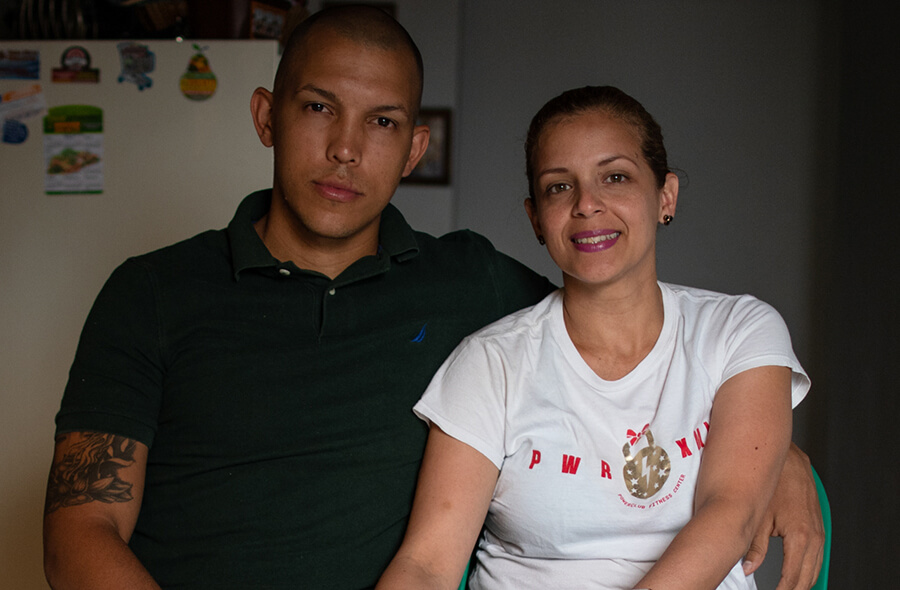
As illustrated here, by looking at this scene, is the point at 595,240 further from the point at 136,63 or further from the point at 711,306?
the point at 136,63

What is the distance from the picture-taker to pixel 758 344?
48.1 inches

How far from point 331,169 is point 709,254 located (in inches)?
97.9

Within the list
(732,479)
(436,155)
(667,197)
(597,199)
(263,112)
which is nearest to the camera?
(732,479)

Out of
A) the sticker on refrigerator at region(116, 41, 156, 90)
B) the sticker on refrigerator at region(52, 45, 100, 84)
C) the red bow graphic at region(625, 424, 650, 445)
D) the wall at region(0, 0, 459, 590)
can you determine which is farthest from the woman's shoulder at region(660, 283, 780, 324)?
the sticker on refrigerator at region(52, 45, 100, 84)

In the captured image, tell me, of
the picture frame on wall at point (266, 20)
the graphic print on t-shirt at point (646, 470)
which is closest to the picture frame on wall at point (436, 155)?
the picture frame on wall at point (266, 20)

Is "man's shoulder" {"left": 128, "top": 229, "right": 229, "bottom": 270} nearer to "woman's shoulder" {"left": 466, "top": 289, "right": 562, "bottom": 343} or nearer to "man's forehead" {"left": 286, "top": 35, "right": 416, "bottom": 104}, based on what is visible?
"man's forehead" {"left": 286, "top": 35, "right": 416, "bottom": 104}

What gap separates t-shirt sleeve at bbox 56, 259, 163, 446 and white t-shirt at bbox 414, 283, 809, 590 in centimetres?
44

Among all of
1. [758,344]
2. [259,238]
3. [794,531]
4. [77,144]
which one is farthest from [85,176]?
[794,531]

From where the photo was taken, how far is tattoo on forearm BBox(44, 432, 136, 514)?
3.89 ft

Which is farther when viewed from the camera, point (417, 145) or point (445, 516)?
point (417, 145)

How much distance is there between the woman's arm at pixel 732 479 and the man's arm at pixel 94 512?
2.47 ft

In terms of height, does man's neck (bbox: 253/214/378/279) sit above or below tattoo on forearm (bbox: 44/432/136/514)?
above

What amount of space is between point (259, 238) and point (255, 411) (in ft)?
1.02

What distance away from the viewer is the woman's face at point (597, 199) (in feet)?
4.15
